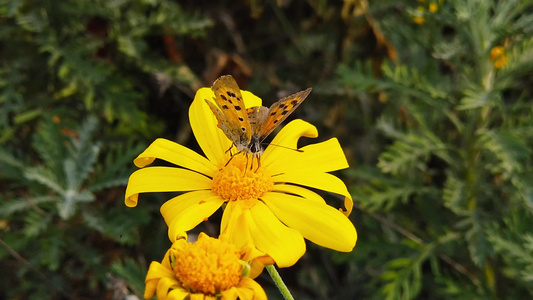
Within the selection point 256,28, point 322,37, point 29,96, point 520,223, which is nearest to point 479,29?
point 520,223

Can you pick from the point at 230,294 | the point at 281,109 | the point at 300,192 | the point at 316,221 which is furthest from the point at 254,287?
the point at 281,109

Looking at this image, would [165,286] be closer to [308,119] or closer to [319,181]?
[319,181]

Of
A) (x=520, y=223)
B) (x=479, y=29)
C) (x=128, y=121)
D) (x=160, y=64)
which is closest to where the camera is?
(x=520, y=223)

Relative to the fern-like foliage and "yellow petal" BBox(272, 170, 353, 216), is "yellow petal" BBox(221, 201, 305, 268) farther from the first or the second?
the fern-like foliage

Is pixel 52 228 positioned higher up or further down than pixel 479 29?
further down

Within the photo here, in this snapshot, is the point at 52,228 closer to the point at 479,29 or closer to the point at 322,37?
the point at 322,37

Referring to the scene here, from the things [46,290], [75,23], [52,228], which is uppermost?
[75,23]
